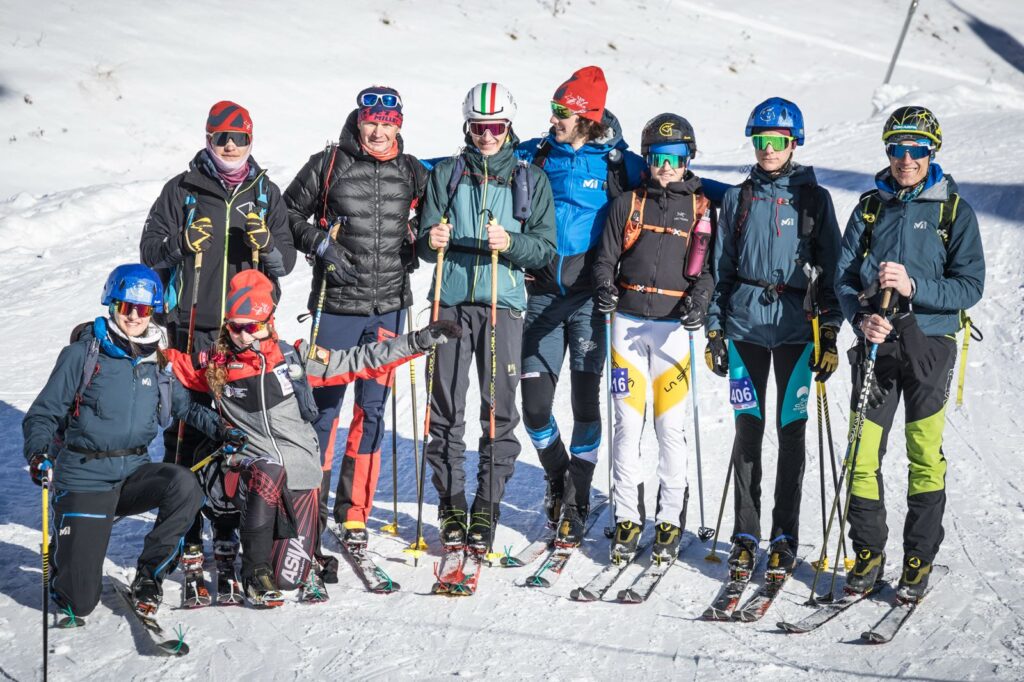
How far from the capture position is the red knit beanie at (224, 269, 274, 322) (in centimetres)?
537

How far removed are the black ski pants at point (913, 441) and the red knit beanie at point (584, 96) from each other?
2.02 metres

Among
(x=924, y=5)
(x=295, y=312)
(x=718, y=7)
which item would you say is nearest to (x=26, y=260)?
(x=295, y=312)

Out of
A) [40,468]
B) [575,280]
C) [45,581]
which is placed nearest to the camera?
[45,581]

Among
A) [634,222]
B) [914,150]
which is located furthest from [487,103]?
[914,150]

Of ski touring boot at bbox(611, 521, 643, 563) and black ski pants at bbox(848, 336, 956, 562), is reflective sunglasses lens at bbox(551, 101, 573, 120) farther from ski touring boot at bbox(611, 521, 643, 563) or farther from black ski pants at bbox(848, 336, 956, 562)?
ski touring boot at bbox(611, 521, 643, 563)

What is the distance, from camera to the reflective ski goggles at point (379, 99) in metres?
5.99

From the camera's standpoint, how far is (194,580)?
562 centimetres

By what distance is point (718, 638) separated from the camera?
5.24 m

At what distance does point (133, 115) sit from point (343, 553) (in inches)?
594

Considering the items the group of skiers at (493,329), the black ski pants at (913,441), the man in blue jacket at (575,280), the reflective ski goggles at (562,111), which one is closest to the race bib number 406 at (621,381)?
the group of skiers at (493,329)

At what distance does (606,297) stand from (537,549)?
1.66m

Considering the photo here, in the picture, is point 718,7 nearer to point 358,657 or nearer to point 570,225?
point 570,225

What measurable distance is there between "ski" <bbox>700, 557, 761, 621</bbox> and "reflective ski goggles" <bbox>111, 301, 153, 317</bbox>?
10.7 feet

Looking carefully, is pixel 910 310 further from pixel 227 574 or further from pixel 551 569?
pixel 227 574
